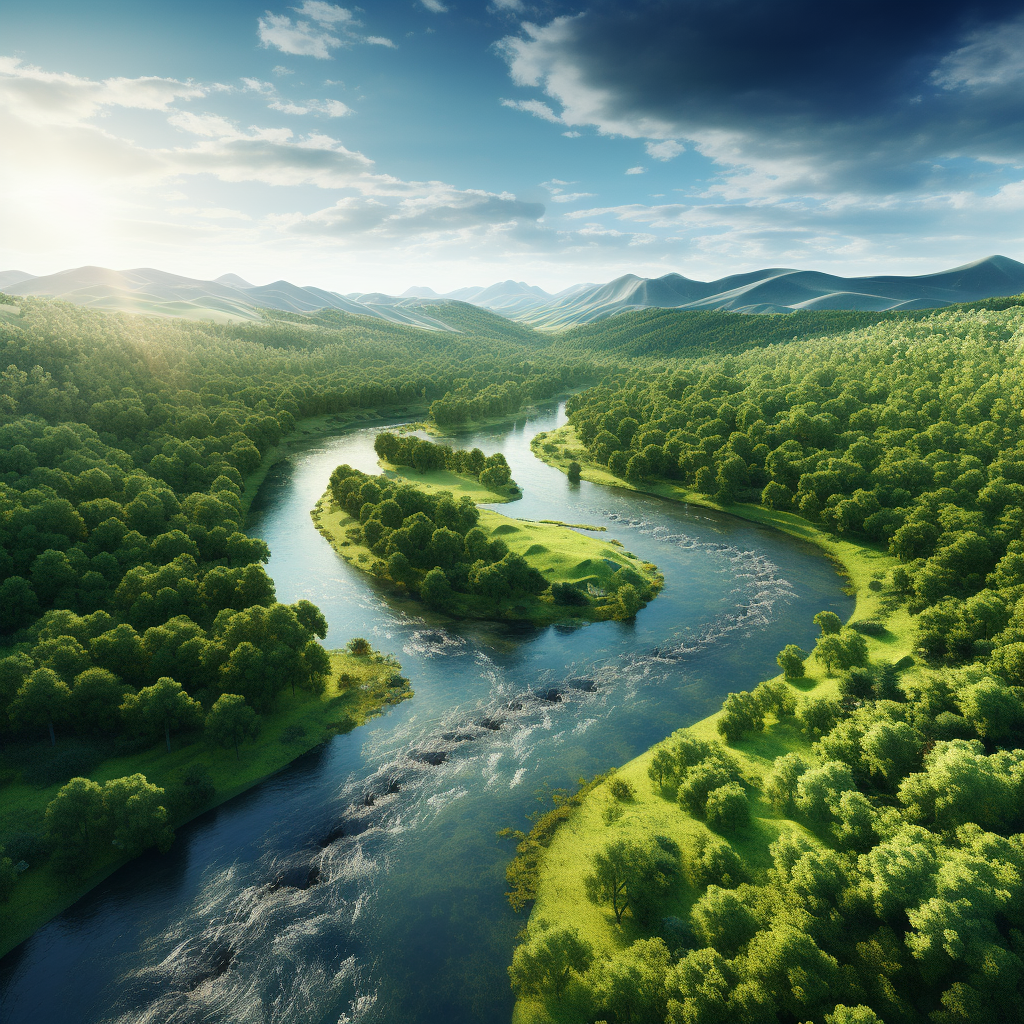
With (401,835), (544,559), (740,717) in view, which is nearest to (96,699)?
(401,835)

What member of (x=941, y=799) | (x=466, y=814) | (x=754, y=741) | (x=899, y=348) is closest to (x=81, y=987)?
(x=466, y=814)

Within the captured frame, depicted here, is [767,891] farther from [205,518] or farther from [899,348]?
[899,348]

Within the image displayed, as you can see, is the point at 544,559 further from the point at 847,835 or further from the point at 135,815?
the point at 135,815

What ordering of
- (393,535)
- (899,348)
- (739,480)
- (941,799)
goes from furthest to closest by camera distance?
(899,348), (739,480), (393,535), (941,799)

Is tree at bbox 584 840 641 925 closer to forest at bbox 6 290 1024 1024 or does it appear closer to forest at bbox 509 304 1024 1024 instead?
forest at bbox 509 304 1024 1024

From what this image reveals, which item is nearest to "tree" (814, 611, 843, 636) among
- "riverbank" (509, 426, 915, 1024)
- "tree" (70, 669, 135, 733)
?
"riverbank" (509, 426, 915, 1024)

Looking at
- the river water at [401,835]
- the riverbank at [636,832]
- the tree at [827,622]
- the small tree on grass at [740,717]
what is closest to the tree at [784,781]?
the riverbank at [636,832]
